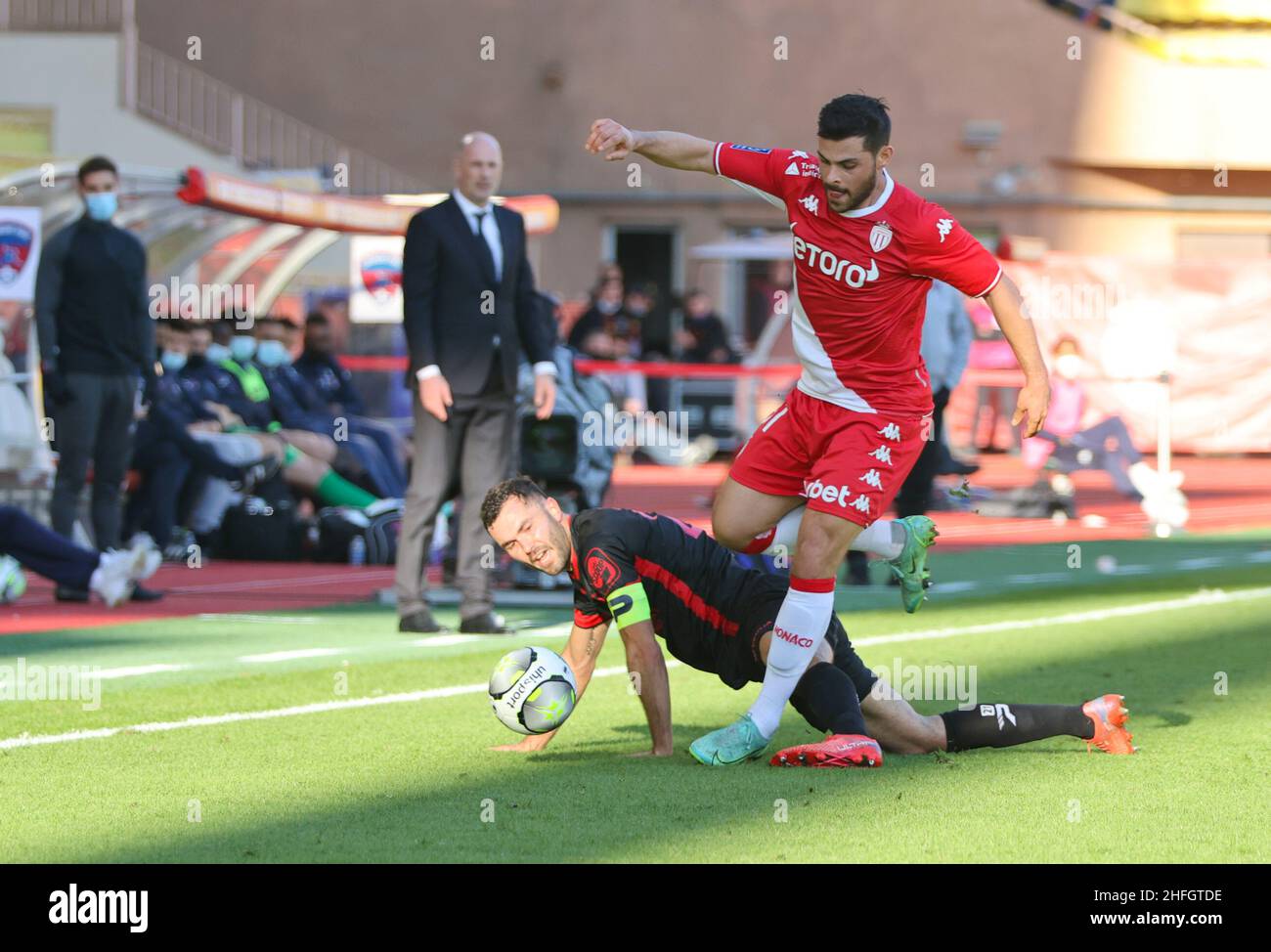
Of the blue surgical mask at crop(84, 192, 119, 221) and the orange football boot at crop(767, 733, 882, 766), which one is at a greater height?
the blue surgical mask at crop(84, 192, 119, 221)

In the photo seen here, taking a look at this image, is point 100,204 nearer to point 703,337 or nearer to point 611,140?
point 611,140

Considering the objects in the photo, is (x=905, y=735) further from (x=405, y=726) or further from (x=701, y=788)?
(x=405, y=726)

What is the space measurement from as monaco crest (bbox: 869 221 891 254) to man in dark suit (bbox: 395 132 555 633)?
3.66 m

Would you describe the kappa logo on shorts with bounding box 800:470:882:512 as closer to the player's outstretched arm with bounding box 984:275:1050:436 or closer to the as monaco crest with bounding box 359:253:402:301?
the player's outstretched arm with bounding box 984:275:1050:436

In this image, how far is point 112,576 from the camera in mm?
11711

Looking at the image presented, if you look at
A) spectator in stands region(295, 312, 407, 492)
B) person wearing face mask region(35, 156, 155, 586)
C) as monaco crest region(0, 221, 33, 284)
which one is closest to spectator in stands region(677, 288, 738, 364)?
spectator in stands region(295, 312, 407, 492)

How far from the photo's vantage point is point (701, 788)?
664 centimetres

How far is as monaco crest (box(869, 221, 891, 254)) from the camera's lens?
23.9 ft

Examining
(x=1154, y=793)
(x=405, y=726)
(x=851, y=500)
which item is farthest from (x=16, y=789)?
(x=1154, y=793)

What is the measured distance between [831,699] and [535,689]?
0.98 metres

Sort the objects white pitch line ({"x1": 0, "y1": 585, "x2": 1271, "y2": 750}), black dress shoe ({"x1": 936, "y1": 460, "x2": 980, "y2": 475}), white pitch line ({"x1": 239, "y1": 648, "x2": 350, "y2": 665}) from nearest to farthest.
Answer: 1. white pitch line ({"x1": 0, "y1": 585, "x2": 1271, "y2": 750})
2. white pitch line ({"x1": 239, "y1": 648, "x2": 350, "y2": 665})
3. black dress shoe ({"x1": 936, "y1": 460, "x2": 980, "y2": 475})

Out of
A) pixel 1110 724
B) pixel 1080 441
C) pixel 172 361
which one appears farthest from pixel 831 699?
pixel 1080 441

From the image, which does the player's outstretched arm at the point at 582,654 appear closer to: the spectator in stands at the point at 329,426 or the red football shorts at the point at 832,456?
the red football shorts at the point at 832,456
